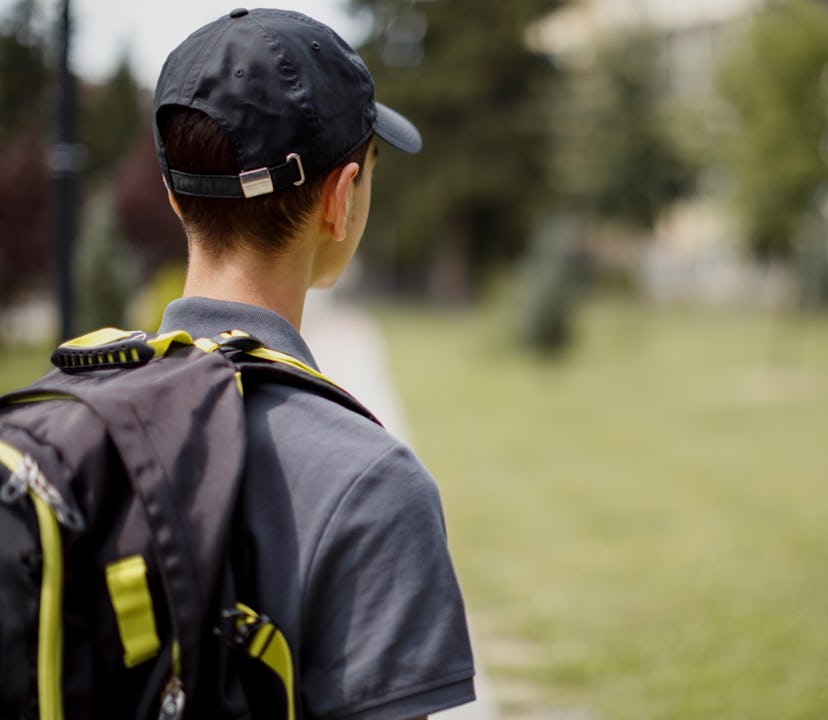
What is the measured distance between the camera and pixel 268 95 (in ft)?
4.26

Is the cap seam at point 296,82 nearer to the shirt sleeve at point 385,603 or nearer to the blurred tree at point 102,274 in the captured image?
the shirt sleeve at point 385,603

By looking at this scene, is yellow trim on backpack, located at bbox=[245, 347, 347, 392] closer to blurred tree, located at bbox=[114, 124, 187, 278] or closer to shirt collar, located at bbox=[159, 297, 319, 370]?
shirt collar, located at bbox=[159, 297, 319, 370]

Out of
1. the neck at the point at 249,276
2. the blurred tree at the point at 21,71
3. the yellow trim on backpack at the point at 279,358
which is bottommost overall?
the yellow trim on backpack at the point at 279,358

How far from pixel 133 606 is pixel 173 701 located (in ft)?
0.38

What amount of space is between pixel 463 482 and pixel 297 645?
794 centimetres

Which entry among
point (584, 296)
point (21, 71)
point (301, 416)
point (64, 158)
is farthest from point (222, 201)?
point (584, 296)

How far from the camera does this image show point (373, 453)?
1.22 m

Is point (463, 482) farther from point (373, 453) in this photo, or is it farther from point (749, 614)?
point (373, 453)

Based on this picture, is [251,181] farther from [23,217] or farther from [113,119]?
[113,119]

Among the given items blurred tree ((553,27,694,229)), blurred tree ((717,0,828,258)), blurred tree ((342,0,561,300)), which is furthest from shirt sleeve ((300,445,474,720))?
A: blurred tree ((553,27,694,229))

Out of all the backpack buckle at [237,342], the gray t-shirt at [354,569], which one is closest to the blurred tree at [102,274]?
the backpack buckle at [237,342]

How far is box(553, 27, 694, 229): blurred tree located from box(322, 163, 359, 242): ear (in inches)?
1264

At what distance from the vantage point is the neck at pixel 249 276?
1422 mm

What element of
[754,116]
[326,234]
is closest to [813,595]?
[326,234]
